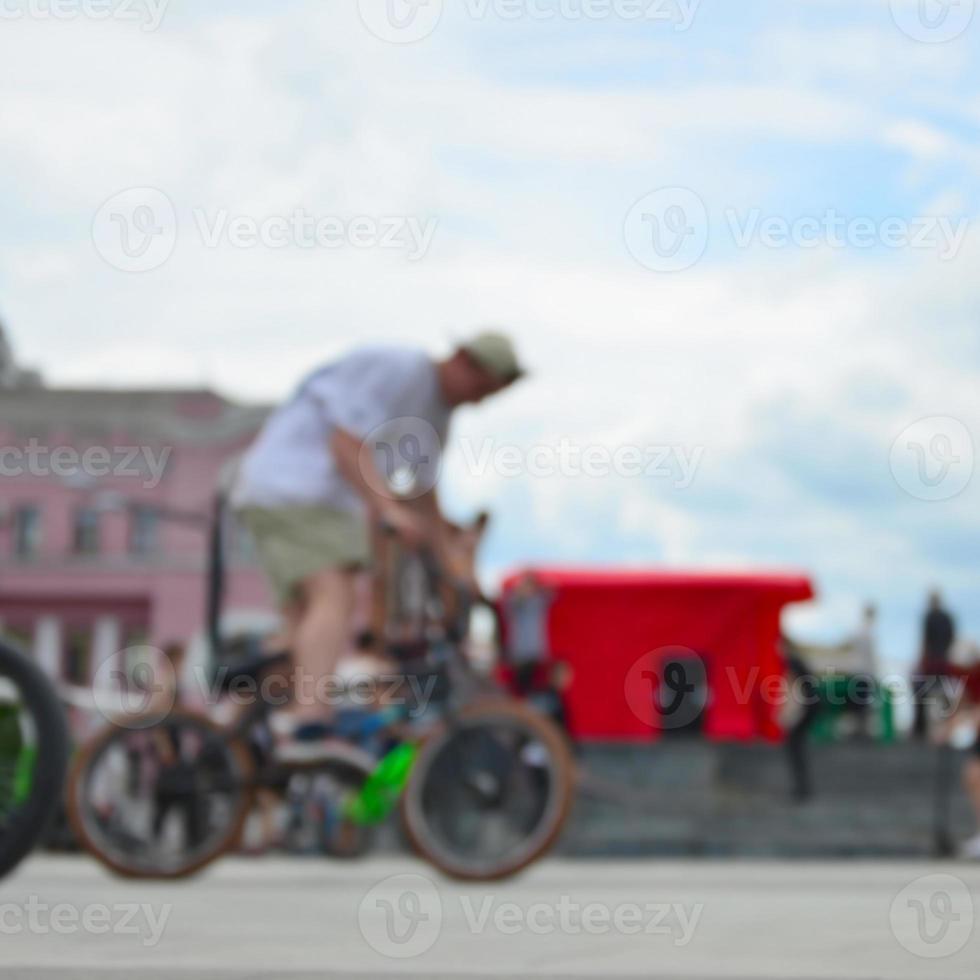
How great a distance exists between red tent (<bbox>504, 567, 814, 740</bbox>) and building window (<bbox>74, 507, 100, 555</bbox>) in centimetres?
3476

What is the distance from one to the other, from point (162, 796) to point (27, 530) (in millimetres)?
52375

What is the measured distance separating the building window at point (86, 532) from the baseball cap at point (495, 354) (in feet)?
170

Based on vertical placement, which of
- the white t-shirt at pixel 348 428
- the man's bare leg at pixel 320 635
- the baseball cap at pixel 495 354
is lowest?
the man's bare leg at pixel 320 635

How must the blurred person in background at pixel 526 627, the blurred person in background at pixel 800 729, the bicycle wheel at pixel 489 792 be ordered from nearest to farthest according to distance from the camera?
the bicycle wheel at pixel 489 792 → the blurred person in background at pixel 526 627 → the blurred person in background at pixel 800 729

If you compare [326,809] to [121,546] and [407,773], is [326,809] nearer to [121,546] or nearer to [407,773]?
[407,773]

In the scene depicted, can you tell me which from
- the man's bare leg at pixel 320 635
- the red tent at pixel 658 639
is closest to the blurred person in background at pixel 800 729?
the red tent at pixel 658 639

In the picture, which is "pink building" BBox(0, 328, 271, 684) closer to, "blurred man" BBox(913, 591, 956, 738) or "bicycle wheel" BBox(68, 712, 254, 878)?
"blurred man" BBox(913, 591, 956, 738)

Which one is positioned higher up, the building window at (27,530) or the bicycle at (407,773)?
the bicycle at (407,773)

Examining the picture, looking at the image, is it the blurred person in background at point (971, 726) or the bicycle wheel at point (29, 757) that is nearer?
the bicycle wheel at point (29, 757)

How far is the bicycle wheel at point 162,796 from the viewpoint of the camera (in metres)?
6.60

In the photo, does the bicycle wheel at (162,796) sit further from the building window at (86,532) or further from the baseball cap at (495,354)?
the building window at (86,532)

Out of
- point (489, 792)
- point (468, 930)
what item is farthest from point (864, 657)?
point (468, 930)

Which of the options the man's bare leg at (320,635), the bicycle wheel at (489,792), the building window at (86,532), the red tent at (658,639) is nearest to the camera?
the man's bare leg at (320,635)

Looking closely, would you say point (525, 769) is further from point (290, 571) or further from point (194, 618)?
point (194, 618)
